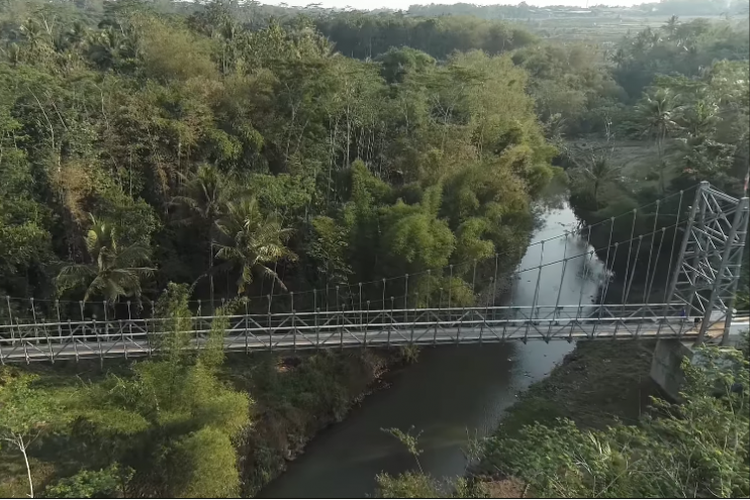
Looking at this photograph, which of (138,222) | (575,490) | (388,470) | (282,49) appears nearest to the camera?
(575,490)

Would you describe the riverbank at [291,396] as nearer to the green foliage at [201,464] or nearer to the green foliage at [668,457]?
the green foliage at [201,464]

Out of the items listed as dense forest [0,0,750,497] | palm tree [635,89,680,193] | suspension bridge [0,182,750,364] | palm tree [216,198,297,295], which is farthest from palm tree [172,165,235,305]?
palm tree [635,89,680,193]

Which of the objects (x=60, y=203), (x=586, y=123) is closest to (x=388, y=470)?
(x=60, y=203)

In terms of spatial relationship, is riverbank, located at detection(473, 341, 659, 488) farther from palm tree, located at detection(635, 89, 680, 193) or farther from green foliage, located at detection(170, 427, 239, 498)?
palm tree, located at detection(635, 89, 680, 193)

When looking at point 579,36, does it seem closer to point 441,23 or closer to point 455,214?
point 441,23

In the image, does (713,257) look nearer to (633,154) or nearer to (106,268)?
(633,154)
